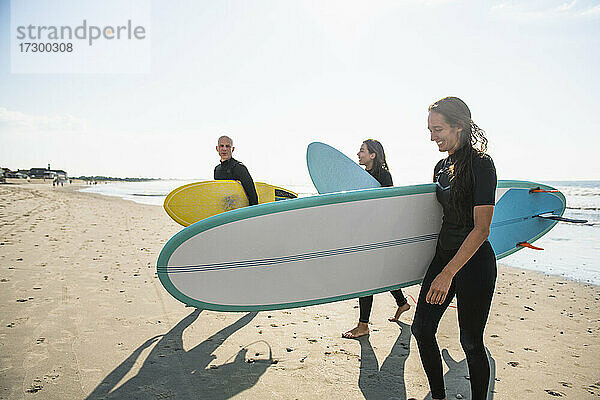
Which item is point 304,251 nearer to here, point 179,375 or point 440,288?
point 440,288

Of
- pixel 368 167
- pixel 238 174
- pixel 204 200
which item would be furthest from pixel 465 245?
pixel 204 200

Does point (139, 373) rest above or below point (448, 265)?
below

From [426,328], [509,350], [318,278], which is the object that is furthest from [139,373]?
[509,350]

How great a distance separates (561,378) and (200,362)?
7.34 ft

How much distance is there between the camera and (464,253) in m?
1.73

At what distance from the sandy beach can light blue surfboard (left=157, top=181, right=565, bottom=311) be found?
46 centimetres

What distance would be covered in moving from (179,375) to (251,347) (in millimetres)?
583

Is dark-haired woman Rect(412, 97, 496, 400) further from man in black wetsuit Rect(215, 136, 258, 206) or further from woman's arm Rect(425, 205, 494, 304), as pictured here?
man in black wetsuit Rect(215, 136, 258, 206)

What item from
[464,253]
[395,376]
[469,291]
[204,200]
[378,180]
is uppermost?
[378,180]

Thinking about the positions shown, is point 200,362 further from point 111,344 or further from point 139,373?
point 111,344

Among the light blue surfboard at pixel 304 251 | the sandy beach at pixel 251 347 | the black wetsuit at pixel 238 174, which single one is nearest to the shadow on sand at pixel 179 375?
the sandy beach at pixel 251 347

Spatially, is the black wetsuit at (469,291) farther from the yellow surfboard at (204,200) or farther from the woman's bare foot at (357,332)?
the yellow surfboard at (204,200)

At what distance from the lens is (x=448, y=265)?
178 centimetres

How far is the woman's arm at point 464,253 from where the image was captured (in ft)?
5.52
